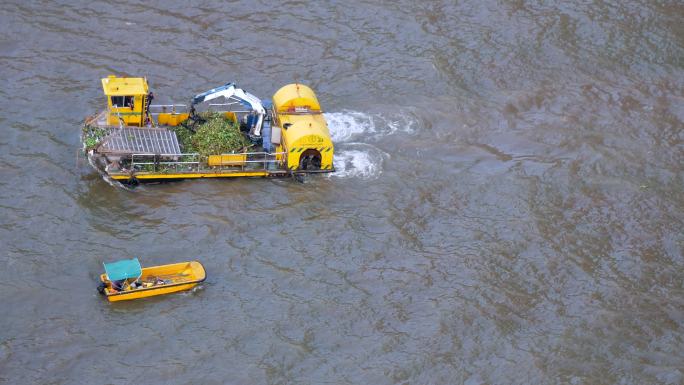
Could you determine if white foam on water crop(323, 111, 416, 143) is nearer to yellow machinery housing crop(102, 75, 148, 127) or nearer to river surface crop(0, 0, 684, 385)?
river surface crop(0, 0, 684, 385)

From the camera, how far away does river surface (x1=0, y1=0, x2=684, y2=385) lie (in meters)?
23.6

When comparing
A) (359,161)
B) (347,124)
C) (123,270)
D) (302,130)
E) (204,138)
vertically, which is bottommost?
(123,270)

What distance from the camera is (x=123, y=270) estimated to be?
24625 mm

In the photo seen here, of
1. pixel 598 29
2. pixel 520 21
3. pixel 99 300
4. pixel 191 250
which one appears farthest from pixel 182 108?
pixel 598 29

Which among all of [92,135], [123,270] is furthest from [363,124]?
[123,270]

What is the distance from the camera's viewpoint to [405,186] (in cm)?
3048

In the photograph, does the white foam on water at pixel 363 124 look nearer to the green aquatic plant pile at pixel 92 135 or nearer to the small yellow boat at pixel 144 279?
the green aquatic plant pile at pixel 92 135

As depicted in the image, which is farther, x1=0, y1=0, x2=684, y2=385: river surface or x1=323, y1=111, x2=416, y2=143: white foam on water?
x1=323, y1=111, x2=416, y2=143: white foam on water

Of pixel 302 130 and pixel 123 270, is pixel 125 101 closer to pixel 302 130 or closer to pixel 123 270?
pixel 302 130

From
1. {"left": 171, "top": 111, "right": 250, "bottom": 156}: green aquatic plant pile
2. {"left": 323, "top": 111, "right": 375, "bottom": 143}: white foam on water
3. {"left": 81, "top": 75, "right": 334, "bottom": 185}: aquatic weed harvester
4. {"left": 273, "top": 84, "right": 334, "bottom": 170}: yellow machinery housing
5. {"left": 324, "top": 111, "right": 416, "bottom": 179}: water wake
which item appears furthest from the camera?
{"left": 323, "top": 111, "right": 375, "bottom": 143}: white foam on water

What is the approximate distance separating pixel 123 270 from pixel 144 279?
0.88 metres

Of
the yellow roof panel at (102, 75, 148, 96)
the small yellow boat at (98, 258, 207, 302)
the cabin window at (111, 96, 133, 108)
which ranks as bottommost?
the small yellow boat at (98, 258, 207, 302)

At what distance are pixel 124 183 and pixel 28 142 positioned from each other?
15.8ft

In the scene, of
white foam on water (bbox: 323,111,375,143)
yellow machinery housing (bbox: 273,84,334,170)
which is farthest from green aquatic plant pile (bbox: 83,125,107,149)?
white foam on water (bbox: 323,111,375,143)
